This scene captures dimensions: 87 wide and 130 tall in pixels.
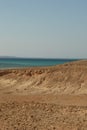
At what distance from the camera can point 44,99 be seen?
21.3 metres

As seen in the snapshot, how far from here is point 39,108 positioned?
1789 cm

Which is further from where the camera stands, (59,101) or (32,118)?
(59,101)

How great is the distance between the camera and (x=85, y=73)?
25.0 m

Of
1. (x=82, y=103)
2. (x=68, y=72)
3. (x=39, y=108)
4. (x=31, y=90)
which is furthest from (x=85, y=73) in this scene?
(x=39, y=108)

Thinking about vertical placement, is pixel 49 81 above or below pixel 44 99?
above

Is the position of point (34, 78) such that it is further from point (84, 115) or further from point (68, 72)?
point (84, 115)

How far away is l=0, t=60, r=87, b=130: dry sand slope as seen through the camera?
48.3 ft

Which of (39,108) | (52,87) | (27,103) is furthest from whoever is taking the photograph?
(52,87)

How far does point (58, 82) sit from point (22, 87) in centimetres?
276

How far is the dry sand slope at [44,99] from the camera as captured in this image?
14.7 metres

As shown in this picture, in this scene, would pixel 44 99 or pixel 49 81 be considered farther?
pixel 49 81

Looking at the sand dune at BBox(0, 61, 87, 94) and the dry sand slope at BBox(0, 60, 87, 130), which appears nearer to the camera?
the dry sand slope at BBox(0, 60, 87, 130)

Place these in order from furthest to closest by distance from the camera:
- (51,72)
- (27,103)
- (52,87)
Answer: (51,72), (52,87), (27,103)

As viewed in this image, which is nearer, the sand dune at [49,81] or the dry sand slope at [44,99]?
the dry sand slope at [44,99]
